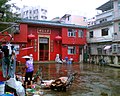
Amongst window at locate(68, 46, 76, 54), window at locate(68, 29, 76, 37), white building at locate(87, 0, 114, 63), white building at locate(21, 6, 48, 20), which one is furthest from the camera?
white building at locate(21, 6, 48, 20)

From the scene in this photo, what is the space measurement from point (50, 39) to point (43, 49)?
1.83m

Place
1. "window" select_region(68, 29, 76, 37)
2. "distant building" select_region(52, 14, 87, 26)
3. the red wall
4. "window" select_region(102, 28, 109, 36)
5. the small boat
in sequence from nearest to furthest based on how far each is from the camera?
the small boat, the red wall, "window" select_region(102, 28, 109, 36), "window" select_region(68, 29, 76, 37), "distant building" select_region(52, 14, 87, 26)

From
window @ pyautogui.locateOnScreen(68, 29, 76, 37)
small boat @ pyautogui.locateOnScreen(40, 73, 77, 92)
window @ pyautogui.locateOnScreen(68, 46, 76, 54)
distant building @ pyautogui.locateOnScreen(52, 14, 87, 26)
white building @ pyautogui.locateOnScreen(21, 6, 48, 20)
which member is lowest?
small boat @ pyautogui.locateOnScreen(40, 73, 77, 92)

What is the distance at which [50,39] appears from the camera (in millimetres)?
31703

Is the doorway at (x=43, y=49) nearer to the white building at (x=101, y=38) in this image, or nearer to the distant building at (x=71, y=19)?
the white building at (x=101, y=38)

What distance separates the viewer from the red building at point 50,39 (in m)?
29.0

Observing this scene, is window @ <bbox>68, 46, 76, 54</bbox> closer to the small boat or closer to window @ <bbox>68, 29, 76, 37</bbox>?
window @ <bbox>68, 29, 76, 37</bbox>

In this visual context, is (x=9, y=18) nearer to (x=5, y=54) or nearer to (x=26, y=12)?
(x=5, y=54)

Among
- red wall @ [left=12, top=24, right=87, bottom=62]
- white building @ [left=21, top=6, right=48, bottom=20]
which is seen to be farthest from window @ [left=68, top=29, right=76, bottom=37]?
white building @ [left=21, top=6, right=48, bottom=20]

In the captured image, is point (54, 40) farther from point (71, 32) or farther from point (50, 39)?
point (71, 32)

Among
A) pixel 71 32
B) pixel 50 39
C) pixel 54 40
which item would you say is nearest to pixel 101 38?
pixel 71 32

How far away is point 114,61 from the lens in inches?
1069

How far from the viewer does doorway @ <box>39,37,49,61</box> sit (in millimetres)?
31203

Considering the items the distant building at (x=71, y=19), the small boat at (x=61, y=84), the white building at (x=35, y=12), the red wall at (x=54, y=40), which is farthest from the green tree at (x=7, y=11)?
the white building at (x=35, y=12)
